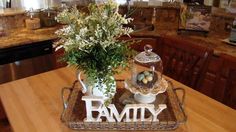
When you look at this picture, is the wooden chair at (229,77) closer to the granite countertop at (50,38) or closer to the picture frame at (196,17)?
the granite countertop at (50,38)

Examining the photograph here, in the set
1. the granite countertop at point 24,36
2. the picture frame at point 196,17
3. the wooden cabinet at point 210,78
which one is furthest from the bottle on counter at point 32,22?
the wooden cabinet at point 210,78

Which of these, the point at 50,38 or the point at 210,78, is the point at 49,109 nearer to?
the point at 50,38

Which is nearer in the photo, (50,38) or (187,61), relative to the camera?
(187,61)

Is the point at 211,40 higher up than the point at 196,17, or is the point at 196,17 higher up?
the point at 196,17

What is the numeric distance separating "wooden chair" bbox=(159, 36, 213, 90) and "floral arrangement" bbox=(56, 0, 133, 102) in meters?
0.72

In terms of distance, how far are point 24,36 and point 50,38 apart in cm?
29

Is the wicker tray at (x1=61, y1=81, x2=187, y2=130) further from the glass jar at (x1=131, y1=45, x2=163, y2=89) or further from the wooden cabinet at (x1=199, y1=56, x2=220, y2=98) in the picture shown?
the wooden cabinet at (x1=199, y1=56, x2=220, y2=98)

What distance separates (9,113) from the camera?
1.32m

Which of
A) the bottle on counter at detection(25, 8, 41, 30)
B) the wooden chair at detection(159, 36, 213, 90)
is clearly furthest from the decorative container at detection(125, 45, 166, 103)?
the bottle on counter at detection(25, 8, 41, 30)

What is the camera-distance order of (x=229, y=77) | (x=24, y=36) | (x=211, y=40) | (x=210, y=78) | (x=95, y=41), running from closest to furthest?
(x=95, y=41) < (x=229, y=77) < (x=210, y=78) < (x=211, y=40) < (x=24, y=36)

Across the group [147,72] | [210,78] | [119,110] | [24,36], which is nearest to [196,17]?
[210,78]

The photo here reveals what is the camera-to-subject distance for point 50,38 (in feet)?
8.43

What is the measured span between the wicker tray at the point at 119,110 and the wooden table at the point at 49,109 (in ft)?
0.14

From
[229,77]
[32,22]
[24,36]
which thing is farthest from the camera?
[32,22]
